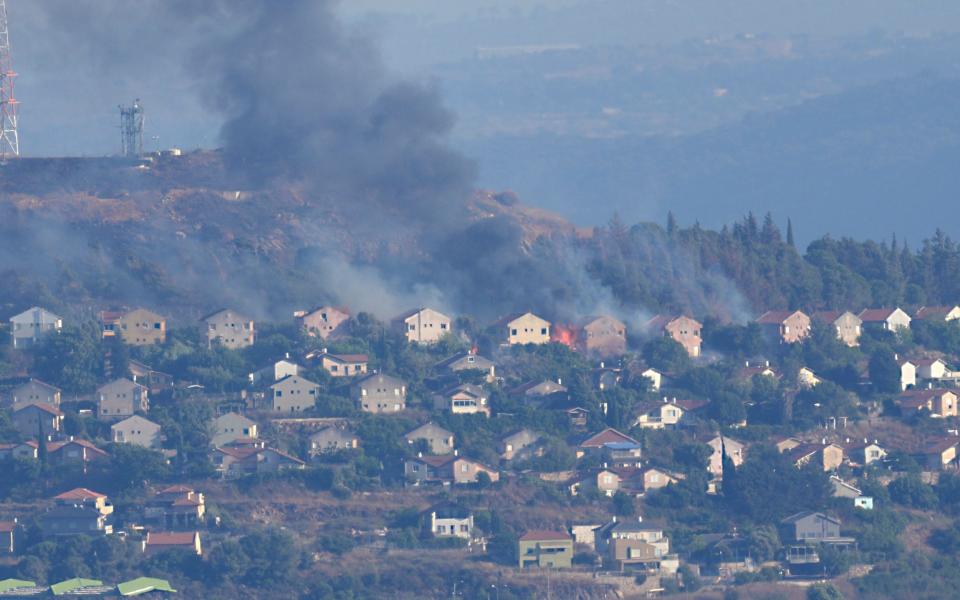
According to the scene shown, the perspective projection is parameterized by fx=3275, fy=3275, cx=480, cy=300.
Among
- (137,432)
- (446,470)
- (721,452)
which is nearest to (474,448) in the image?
(446,470)

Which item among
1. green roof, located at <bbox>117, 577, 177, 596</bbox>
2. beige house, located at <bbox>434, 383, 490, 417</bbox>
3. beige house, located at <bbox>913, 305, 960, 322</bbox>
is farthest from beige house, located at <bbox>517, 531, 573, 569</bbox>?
beige house, located at <bbox>913, 305, 960, 322</bbox>

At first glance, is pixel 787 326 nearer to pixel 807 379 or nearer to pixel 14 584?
pixel 807 379

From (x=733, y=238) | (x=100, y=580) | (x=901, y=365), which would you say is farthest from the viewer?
(x=733, y=238)

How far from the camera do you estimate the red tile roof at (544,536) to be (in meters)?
76.7

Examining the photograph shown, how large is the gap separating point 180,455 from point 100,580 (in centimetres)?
833

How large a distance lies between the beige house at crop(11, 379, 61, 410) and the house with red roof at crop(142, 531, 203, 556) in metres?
11.2

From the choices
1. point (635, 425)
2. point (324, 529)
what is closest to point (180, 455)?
point (324, 529)

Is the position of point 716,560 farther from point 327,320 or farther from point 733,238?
point 733,238

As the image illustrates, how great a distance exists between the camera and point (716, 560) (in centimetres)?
7662

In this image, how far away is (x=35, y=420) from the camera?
8469 cm

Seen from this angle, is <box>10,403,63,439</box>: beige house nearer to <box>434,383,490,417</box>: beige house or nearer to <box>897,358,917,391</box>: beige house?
<box>434,383,490,417</box>: beige house

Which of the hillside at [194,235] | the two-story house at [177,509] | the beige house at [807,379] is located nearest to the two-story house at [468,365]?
the beige house at [807,379]

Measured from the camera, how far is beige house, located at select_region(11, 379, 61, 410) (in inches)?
3410

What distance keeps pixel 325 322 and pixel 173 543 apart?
21.4 meters
